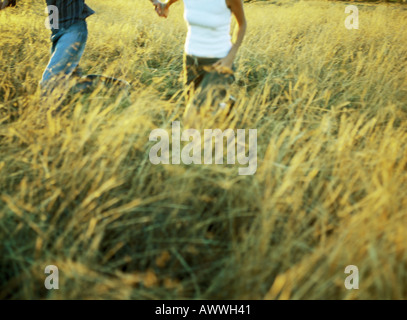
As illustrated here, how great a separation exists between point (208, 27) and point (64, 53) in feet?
4.37

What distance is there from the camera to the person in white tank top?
206cm

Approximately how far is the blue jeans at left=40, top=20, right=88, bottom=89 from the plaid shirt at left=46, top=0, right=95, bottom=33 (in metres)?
0.04

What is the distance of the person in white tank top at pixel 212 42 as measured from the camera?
206cm

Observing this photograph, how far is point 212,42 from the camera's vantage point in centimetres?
215

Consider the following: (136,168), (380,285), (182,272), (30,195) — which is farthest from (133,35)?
(380,285)

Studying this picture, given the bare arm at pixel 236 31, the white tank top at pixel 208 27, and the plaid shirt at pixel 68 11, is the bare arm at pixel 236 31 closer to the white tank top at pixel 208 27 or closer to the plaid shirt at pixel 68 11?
the white tank top at pixel 208 27

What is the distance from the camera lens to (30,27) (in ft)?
13.9

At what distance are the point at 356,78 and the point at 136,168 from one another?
8.80 feet

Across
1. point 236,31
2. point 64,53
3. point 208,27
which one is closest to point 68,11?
point 64,53

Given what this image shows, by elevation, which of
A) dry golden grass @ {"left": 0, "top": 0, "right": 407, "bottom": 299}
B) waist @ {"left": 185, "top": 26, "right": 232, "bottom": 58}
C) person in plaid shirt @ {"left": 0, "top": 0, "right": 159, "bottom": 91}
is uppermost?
person in plaid shirt @ {"left": 0, "top": 0, "right": 159, "bottom": 91}

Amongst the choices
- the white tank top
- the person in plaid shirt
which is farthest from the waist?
the person in plaid shirt

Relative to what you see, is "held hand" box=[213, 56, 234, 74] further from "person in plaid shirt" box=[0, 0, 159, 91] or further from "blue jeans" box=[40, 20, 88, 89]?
"blue jeans" box=[40, 20, 88, 89]
